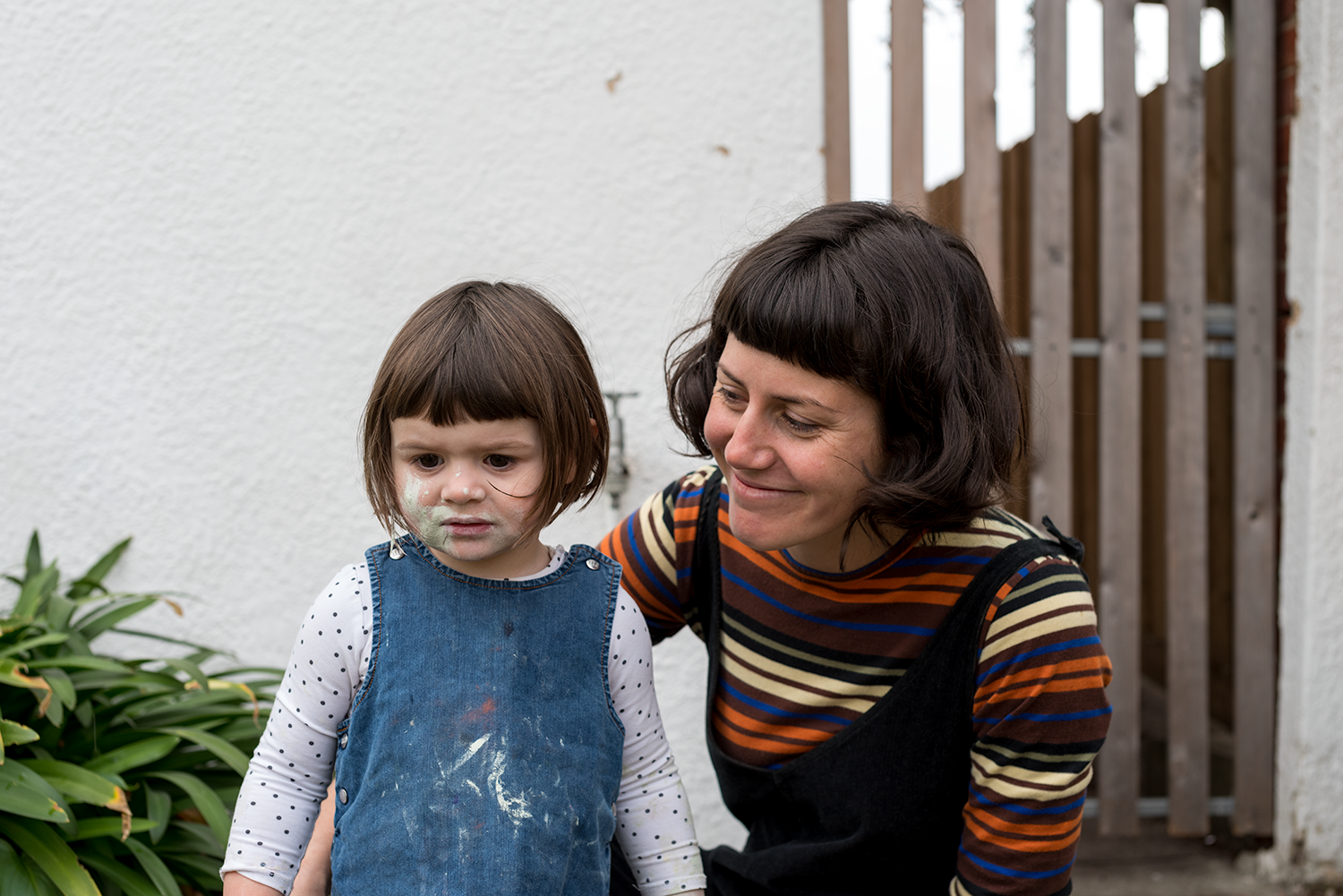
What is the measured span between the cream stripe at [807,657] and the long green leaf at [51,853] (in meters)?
1.19

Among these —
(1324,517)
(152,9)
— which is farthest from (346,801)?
(1324,517)

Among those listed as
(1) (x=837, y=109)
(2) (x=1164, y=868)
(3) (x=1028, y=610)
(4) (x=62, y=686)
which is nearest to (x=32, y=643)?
(4) (x=62, y=686)

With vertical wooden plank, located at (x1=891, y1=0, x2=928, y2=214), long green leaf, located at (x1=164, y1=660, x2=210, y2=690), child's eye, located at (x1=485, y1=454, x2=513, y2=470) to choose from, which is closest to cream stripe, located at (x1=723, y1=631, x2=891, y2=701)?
child's eye, located at (x1=485, y1=454, x2=513, y2=470)

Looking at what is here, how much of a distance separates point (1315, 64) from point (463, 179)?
7.53 ft

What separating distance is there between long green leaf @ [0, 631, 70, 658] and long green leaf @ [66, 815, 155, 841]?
38 cm

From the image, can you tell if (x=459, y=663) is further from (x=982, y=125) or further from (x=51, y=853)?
(x=982, y=125)

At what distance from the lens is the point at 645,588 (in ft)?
4.93

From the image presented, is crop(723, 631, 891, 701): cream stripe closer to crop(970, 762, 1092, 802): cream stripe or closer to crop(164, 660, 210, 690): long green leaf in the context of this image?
crop(970, 762, 1092, 802): cream stripe

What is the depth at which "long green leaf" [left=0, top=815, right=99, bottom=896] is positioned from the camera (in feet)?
5.44

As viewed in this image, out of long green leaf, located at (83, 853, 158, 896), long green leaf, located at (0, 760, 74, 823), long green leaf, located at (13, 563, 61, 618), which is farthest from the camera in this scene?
long green leaf, located at (13, 563, 61, 618)

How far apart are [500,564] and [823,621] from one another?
1.46 ft

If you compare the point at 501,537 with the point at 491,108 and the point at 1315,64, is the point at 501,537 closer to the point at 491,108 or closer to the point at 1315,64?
the point at 491,108

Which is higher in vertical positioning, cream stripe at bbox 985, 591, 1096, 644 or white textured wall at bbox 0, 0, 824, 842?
white textured wall at bbox 0, 0, 824, 842

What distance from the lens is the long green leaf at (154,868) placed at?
1772 millimetres
